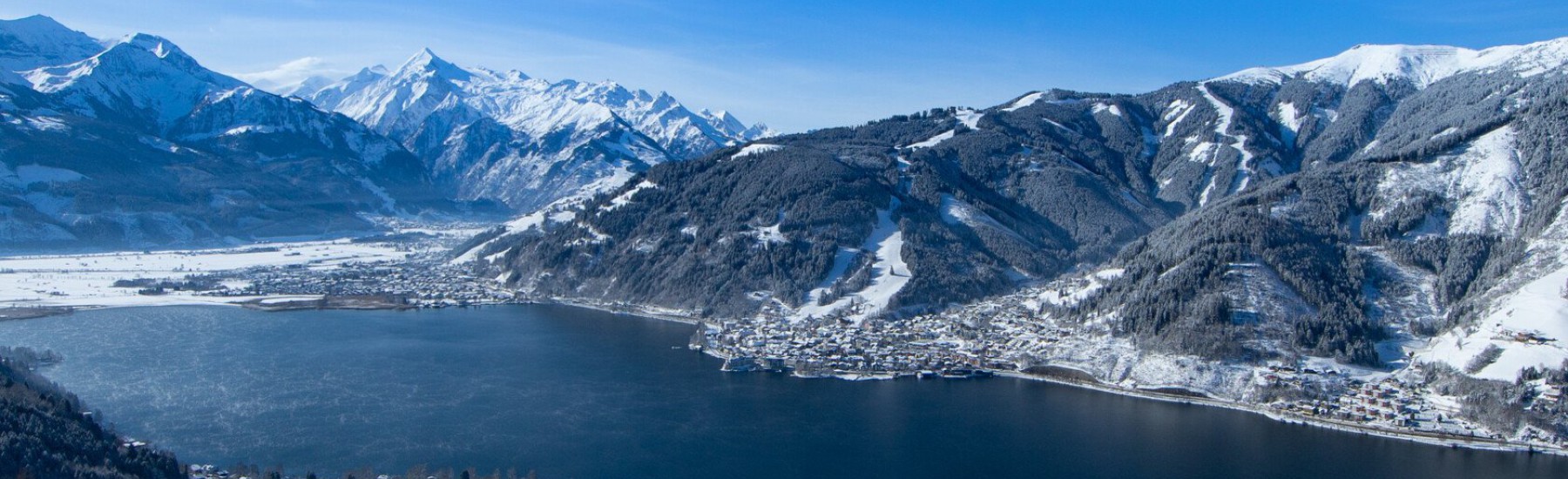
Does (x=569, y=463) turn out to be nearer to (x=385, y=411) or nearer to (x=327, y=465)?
(x=327, y=465)

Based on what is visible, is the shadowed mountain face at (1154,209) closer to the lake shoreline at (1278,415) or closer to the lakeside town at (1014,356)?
the lakeside town at (1014,356)

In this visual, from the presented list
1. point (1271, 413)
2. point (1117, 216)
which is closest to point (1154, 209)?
point (1117, 216)

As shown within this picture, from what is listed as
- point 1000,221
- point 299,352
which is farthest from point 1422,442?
point 299,352

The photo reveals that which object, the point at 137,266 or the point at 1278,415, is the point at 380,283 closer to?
the point at 137,266

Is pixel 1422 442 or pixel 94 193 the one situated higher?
pixel 94 193

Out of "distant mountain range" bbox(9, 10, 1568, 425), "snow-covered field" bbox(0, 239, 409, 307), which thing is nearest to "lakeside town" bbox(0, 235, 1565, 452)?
"distant mountain range" bbox(9, 10, 1568, 425)

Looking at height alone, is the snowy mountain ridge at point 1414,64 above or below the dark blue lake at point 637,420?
above

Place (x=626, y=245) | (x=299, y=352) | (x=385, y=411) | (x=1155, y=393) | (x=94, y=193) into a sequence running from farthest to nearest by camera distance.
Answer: (x=94, y=193)
(x=626, y=245)
(x=299, y=352)
(x=1155, y=393)
(x=385, y=411)

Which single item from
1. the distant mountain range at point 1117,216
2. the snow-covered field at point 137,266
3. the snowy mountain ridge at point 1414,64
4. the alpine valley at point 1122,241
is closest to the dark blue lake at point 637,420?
the alpine valley at point 1122,241
